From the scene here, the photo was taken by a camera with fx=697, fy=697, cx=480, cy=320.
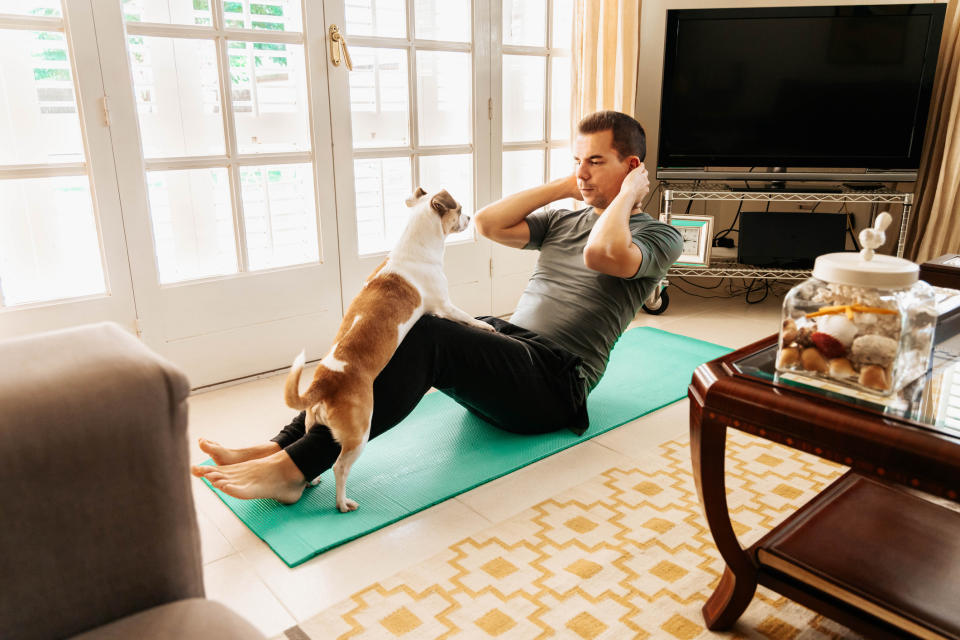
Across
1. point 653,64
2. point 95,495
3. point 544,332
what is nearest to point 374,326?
point 544,332

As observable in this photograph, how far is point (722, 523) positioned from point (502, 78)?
235cm

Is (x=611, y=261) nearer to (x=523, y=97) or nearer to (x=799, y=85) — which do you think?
(x=523, y=97)

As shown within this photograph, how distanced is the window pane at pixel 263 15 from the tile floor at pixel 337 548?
4.14ft

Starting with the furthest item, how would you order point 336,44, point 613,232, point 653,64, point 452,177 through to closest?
1. point 653,64
2. point 452,177
3. point 336,44
4. point 613,232

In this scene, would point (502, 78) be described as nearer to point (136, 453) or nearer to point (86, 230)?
point (86, 230)

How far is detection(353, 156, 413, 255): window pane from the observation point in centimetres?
277

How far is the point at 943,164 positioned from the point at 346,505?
2991 millimetres

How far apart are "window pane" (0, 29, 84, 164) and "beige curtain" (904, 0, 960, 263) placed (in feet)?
11.3

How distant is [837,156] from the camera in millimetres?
3160

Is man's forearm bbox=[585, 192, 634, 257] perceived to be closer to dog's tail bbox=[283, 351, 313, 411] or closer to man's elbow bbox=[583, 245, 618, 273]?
man's elbow bbox=[583, 245, 618, 273]

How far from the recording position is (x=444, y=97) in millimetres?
2926

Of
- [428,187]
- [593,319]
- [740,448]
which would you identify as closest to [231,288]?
[428,187]

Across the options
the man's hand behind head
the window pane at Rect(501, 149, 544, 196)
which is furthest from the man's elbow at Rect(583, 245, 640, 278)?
the window pane at Rect(501, 149, 544, 196)

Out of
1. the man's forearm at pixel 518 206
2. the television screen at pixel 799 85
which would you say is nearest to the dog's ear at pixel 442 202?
the man's forearm at pixel 518 206
